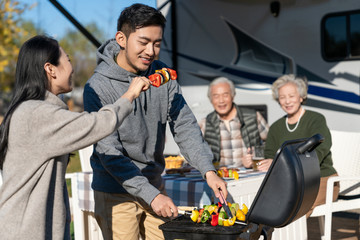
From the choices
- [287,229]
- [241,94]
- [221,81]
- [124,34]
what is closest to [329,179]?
[287,229]

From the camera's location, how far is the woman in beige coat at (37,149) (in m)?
1.79

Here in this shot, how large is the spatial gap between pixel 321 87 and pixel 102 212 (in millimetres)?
3836

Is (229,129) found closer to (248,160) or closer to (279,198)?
(248,160)

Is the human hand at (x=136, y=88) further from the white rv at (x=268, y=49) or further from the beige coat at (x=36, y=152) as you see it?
the white rv at (x=268, y=49)

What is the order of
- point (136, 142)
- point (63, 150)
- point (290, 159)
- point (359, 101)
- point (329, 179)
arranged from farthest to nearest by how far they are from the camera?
point (359, 101) → point (329, 179) → point (136, 142) → point (290, 159) → point (63, 150)

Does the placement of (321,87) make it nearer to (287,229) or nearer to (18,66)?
(287,229)

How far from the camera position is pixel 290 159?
1.94m

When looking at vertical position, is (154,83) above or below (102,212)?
above

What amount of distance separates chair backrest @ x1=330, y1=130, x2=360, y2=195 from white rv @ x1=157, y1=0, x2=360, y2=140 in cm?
132

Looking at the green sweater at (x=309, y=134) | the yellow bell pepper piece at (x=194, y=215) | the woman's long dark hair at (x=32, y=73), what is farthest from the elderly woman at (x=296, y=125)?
the woman's long dark hair at (x=32, y=73)

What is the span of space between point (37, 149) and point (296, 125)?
8.10ft

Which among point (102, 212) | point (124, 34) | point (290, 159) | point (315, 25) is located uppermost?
point (315, 25)

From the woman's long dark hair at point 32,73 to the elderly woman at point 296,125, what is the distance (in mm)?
2316

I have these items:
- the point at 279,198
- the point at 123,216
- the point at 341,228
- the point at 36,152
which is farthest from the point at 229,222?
the point at 341,228
